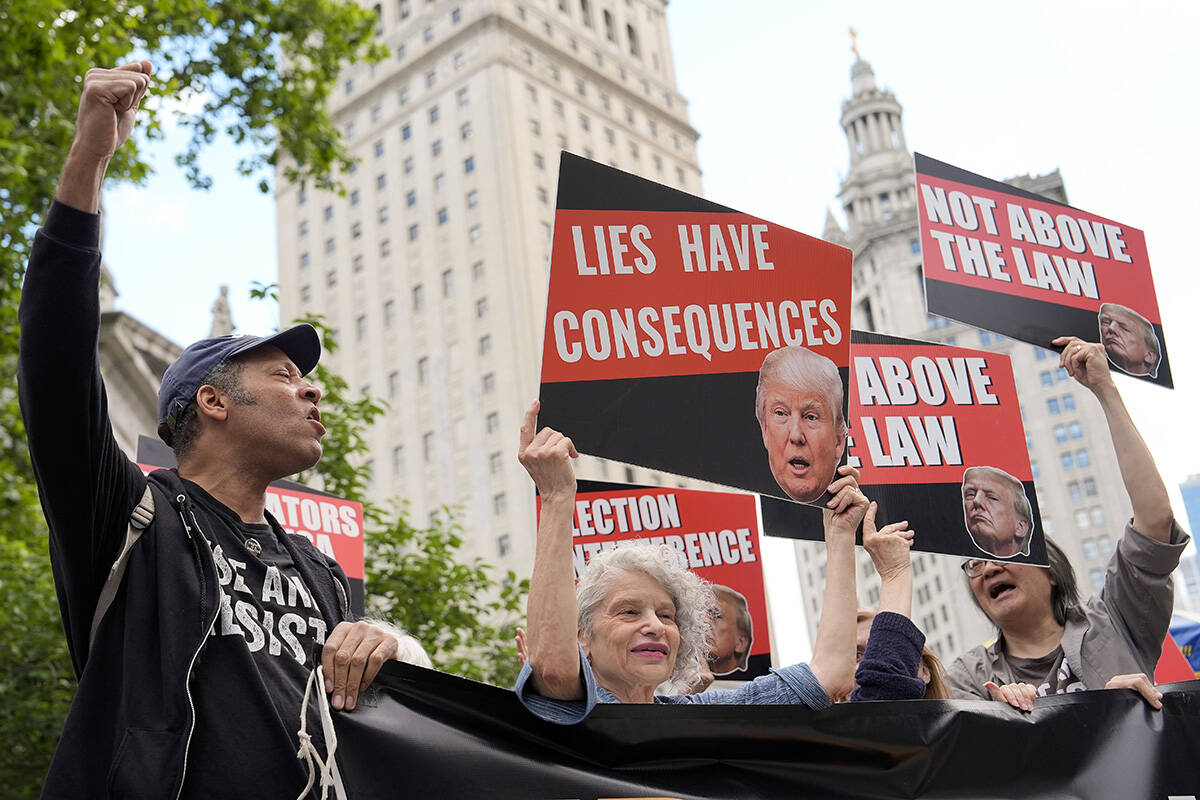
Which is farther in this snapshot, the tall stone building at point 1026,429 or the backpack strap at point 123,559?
the tall stone building at point 1026,429

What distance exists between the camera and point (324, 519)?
602cm

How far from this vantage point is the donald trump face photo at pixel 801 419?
12.0ft

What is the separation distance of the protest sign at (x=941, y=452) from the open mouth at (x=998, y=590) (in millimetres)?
161

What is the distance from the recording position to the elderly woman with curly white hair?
282 cm

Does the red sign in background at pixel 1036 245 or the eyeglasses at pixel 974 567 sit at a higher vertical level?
the red sign in background at pixel 1036 245

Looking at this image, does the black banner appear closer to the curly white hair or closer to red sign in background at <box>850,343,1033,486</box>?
the curly white hair

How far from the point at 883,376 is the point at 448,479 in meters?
53.0

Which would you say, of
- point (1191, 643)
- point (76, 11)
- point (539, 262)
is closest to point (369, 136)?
point (539, 262)

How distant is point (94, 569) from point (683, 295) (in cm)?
188

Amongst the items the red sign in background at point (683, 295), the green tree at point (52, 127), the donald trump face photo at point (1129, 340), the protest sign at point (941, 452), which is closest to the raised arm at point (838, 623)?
the red sign in background at point (683, 295)

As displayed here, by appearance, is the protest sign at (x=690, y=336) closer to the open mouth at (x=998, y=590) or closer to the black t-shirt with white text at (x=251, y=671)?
the black t-shirt with white text at (x=251, y=671)

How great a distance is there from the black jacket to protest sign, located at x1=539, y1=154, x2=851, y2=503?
115cm

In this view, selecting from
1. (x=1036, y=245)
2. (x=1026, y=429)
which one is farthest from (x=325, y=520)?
(x=1026, y=429)

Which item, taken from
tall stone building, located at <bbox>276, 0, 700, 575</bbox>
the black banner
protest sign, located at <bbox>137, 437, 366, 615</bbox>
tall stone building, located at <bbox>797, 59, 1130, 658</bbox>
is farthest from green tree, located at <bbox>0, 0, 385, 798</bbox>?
tall stone building, located at <bbox>797, 59, 1130, 658</bbox>
